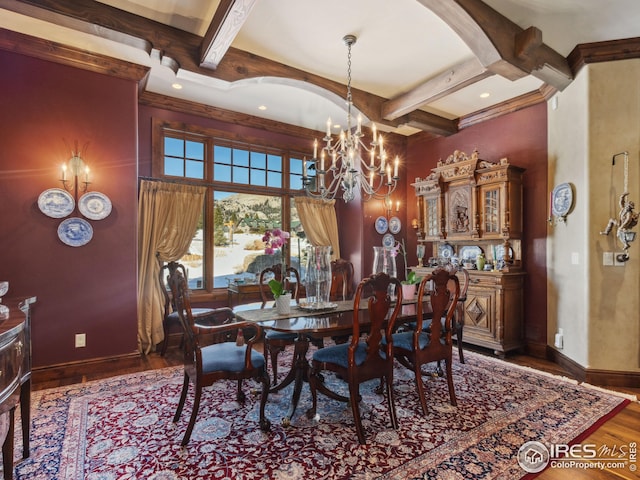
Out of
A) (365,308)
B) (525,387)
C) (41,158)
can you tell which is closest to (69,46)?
(41,158)

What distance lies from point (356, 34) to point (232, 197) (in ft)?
8.98

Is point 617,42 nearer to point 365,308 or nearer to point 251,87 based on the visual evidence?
point 365,308

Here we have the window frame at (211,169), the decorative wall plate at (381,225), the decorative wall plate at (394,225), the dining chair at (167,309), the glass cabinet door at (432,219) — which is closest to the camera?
the dining chair at (167,309)

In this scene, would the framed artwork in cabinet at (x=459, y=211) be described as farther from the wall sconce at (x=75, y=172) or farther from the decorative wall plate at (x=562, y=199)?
the wall sconce at (x=75, y=172)

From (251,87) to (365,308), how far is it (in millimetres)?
2882

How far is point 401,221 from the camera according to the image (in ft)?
19.0

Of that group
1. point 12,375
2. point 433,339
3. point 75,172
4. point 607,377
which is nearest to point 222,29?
point 75,172

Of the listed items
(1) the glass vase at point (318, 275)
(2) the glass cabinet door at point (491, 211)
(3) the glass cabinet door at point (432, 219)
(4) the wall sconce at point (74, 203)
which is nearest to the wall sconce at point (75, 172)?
(4) the wall sconce at point (74, 203)

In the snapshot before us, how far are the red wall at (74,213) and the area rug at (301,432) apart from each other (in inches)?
23.7

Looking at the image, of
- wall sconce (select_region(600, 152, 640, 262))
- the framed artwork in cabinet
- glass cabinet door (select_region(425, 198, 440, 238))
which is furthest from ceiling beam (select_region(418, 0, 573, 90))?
glass cabinet door (select_region(425, 198, 440, 238))

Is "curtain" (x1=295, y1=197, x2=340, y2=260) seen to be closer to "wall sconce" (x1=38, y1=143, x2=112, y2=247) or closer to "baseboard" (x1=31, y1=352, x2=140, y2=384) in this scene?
"wall sconce" (x1=38, y1=143, x2=112, y2=247)

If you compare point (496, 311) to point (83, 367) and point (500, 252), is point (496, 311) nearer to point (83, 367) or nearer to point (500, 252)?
point (500, 252)

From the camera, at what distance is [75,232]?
325cm

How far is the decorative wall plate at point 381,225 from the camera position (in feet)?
18.1
